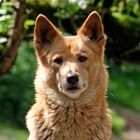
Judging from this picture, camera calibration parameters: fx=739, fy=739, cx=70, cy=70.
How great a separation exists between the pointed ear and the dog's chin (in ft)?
2.22

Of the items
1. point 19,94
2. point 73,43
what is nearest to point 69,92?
point 73,43

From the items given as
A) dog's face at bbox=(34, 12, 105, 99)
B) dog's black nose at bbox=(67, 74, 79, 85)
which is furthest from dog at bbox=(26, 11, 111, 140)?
dog's black nose at bbox=(67, 74, 79, 85)

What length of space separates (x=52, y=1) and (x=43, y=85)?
2.47m

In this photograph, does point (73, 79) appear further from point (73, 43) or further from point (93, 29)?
point (93, 29)

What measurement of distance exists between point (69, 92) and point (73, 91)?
5 centimetres

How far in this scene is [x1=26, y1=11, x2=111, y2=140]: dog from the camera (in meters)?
8.32

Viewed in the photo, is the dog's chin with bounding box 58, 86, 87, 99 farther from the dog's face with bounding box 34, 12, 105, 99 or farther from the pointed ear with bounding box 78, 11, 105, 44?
the pointed ear with bounding box 78, 11, 105, 44

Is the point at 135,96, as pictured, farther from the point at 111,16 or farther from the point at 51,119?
the point at 51,119

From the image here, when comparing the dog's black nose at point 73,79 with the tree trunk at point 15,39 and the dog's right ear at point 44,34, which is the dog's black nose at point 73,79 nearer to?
the dog's right ear at point 44,34

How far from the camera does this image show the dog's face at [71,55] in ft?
26.8

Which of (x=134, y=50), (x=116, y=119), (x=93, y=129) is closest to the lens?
(x=93, y=129)

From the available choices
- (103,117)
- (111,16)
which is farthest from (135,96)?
(103,117)

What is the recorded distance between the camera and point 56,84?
8383 mm

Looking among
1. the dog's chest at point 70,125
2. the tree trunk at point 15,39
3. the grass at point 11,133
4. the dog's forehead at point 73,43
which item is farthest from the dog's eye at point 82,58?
the grass at point 11,133
